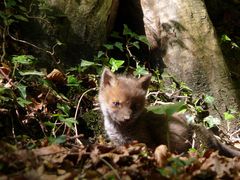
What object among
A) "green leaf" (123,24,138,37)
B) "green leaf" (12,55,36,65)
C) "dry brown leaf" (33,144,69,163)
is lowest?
"dry brown leaf" (33,144,69,163)

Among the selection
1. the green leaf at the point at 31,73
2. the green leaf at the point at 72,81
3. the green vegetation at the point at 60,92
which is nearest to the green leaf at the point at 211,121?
the green vegetation at the point at 60,92

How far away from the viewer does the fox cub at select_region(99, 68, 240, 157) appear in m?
5.87

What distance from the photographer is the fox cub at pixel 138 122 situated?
→ 231 inches

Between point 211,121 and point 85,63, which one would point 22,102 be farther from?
point 211,121

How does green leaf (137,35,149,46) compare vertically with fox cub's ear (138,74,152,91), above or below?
above

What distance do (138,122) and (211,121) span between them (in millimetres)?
1996

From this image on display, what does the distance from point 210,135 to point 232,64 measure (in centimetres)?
339

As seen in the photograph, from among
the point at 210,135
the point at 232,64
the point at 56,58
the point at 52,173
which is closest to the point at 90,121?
the point at 56,58

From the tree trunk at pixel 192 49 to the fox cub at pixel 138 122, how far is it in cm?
174

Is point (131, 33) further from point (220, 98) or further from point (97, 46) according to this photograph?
point (220, 98)

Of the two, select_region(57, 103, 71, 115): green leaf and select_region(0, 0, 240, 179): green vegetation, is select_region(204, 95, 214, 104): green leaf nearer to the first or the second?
select_region(0, 0, 240, 179): green vegetation

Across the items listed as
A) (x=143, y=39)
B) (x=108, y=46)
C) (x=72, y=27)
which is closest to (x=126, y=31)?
(x=143, y=39)

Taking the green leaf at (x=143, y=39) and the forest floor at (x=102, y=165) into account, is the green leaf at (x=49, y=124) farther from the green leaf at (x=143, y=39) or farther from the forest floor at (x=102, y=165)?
the green leaf at (x=143, y=39)

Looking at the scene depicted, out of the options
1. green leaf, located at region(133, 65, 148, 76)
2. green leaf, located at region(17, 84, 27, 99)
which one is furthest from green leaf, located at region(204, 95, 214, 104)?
green leaf, located at region(17, 84, 27, 99)
